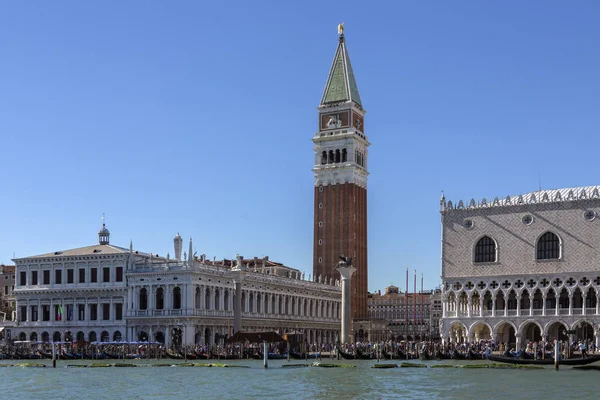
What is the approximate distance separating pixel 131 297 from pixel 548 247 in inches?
1125

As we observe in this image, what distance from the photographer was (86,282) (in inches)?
2731

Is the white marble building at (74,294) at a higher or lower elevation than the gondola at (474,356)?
higher

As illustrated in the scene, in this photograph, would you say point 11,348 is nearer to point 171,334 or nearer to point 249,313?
point 171,334

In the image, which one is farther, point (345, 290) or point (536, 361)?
point (345, 290)

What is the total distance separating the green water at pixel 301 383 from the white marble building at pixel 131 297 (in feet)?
55.9

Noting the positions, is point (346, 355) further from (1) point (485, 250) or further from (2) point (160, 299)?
(2) point (160, 299)

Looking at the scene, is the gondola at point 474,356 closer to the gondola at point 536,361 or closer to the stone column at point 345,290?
the stone column at point 345,290

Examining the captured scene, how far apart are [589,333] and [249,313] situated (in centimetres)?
2447

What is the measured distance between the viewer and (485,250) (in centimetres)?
6425

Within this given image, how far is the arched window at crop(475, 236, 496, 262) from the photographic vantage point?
63.9 m

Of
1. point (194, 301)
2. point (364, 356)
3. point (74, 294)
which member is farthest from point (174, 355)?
point (74, 294)

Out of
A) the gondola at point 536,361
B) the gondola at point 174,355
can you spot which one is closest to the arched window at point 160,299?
the gondola at point 174,355

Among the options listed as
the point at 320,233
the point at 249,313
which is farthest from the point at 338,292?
the point at 249,313

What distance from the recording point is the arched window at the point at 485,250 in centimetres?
6391
